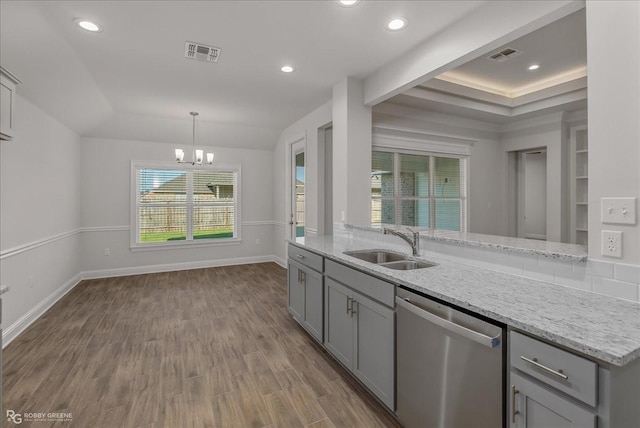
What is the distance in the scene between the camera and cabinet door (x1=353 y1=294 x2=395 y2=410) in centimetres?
190

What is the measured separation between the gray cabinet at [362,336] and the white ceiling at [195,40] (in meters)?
2.09

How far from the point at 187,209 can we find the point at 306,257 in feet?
13.5

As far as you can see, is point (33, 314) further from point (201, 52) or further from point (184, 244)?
point (201, 52)

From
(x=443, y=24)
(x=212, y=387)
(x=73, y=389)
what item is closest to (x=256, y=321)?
(x=212, y=387)

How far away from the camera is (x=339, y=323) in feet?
8.03

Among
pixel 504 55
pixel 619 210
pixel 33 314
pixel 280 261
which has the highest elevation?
pixel 504 55

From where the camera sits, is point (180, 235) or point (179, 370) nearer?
point (179, 370)

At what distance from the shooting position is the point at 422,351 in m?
1.66

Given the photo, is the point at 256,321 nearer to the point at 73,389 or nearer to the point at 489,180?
the point at 73,389

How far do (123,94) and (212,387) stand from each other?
12.7 feet

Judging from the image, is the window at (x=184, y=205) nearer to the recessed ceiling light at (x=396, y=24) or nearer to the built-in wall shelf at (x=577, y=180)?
the recessed ceiling light at (x=396, y=24)

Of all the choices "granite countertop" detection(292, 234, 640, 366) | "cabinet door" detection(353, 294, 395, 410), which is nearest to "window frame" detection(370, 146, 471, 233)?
"cabinet door" detection(353, 294, 395, 410)

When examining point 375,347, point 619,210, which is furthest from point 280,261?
point 619,210

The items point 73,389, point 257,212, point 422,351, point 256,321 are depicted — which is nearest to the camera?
point 422,351
